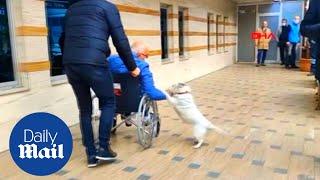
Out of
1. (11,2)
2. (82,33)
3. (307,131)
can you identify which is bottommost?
(307,131)

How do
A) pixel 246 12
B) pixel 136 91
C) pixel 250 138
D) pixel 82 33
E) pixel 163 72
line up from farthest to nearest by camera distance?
pixel 246 12, pixel 163 72, pixel 250 138, pixel 136 91, pixel 82 33

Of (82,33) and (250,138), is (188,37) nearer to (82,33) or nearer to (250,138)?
(250,138)

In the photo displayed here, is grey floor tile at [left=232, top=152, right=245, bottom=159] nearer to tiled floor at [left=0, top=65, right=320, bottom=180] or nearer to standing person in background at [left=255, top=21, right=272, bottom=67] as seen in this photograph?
tiled floor at [left=0, top=65, right=320, bottom=180]

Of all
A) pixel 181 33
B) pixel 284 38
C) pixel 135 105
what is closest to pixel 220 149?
pixel 135 105

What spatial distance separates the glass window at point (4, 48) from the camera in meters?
3.28

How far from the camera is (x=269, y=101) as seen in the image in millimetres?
5602

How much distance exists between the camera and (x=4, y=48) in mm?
3316

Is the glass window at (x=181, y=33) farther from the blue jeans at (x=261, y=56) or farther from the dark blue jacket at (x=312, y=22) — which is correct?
the dark blue jacket at (x=312, y=22)

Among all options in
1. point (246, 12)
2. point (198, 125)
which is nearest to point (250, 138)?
point (198, 125)

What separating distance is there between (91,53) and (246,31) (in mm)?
11561

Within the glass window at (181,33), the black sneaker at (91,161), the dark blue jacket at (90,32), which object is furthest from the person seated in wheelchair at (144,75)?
the glass window at (181,33)

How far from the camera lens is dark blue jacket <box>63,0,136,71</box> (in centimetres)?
252

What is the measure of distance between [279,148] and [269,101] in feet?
8.16

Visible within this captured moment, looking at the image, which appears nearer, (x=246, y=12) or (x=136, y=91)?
(x=136, y=91)
